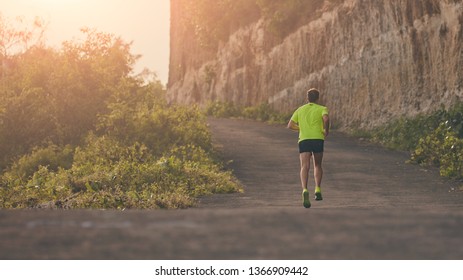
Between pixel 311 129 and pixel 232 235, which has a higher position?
pixel 311 129

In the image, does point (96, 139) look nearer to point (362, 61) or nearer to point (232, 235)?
point (362, 61)

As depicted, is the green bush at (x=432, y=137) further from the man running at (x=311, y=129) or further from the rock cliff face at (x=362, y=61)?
the man running at (x=311, y=129)

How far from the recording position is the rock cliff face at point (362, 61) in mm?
32469

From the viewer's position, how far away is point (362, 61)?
3825cm

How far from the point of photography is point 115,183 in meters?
21.1

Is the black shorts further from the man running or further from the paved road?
the paved road

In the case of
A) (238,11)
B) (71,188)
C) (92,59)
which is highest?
(238,11)

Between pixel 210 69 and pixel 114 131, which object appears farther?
pixel 210 69

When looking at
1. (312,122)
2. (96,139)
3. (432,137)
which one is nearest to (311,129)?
(312,122)

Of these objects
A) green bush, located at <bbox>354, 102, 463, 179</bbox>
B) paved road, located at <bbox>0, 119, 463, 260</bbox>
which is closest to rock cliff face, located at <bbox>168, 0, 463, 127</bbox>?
green bush, located at <bbox>354, 102, 463, 179</bbox>

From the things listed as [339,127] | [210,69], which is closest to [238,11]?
[210,69]

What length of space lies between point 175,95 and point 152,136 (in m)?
45.3
